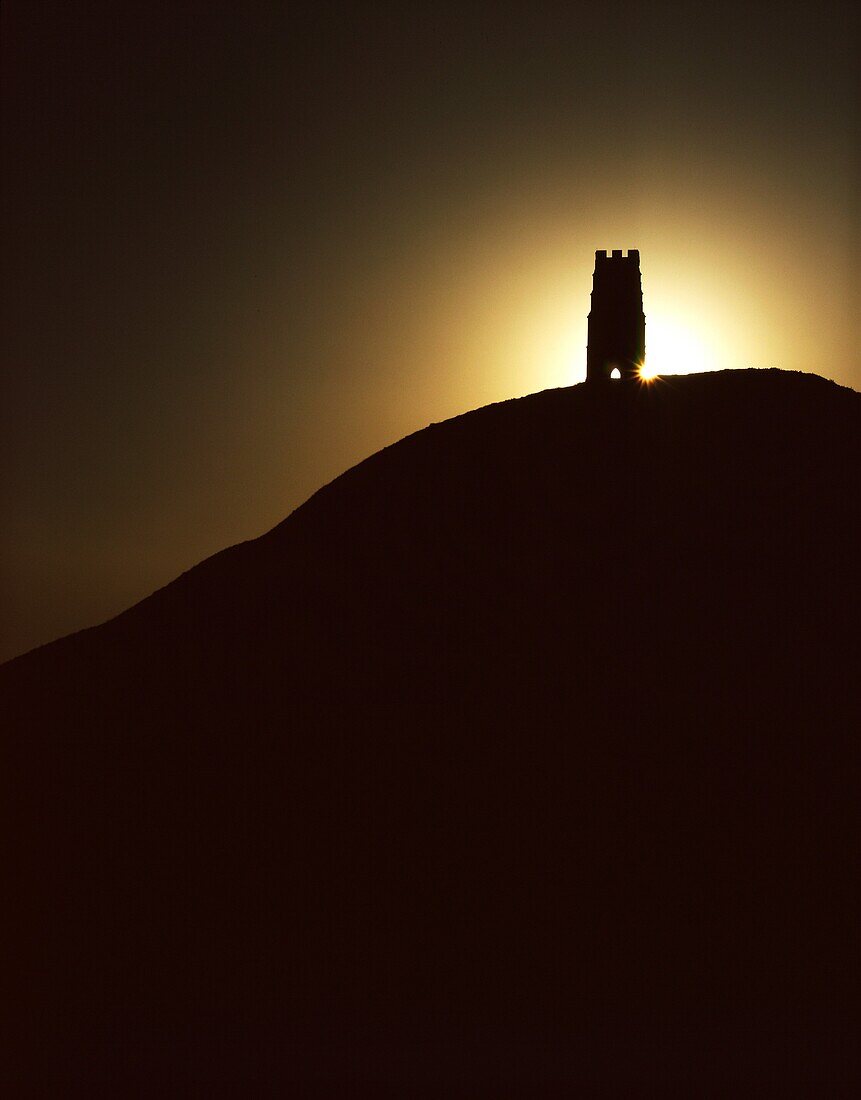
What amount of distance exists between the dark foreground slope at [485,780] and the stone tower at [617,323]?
1.36m

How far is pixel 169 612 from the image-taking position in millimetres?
44875

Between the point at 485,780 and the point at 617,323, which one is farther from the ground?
the point at 617,323

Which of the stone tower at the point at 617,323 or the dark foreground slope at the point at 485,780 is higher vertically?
the stone tower at the point at 617,323

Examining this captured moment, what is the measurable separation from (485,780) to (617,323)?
19055 mm

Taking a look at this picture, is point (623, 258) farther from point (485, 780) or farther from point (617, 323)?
point (485, 780)

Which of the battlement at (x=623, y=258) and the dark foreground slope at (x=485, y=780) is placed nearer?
the dark foreground slope at (x=485, y=780)

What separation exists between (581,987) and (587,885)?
9.86 ft

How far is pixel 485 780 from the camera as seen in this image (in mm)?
34656

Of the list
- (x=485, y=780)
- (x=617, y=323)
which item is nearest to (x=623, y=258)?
(x=617, y=323)

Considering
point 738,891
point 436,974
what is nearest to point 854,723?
point 738,891

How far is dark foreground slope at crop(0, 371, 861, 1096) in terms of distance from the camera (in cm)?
2795

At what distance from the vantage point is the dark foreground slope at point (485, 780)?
28.0 m

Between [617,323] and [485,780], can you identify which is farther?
[617,323]

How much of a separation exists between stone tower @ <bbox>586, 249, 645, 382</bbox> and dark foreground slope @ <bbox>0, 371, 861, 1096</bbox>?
1357 mm
